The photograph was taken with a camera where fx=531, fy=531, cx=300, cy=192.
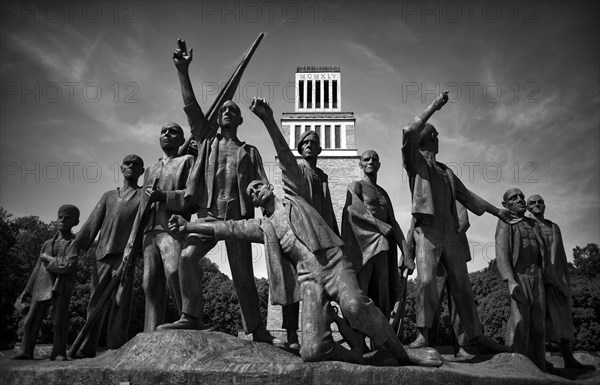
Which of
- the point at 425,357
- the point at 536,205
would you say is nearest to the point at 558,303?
the point at 536,205

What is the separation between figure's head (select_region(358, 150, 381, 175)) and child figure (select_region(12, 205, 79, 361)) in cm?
539

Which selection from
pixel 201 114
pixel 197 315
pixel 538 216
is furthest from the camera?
pixel 538 216

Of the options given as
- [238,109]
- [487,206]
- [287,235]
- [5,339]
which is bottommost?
[5,339]

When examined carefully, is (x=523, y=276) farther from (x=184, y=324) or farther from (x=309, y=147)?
(x=184, y=324)

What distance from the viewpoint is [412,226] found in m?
8.96

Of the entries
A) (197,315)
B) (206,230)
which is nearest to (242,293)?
(197,315)

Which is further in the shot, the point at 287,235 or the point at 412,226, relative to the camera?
the point at 412,226

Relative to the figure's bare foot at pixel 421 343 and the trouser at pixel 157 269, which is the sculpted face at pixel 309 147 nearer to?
the trouser at pixel 157 269

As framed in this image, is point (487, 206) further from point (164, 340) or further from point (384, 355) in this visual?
point (164, 340)

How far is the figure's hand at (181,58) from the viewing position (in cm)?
904

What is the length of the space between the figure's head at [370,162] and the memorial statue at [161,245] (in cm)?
307

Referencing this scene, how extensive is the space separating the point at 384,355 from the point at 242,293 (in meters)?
2.37

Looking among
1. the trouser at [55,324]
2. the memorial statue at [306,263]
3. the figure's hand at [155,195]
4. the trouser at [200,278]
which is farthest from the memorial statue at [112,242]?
Result: the memorial statue at [306,263]

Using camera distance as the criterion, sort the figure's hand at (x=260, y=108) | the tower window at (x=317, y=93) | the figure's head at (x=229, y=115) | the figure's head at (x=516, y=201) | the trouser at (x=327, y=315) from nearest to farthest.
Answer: the trouser at (x=327, y=315) → the figure's hand at (x=260, y=108) → the figure's head at (x=229, y=115) → the figure's head at (x=516, y=201) → the tower window at (x=317, y=93)
